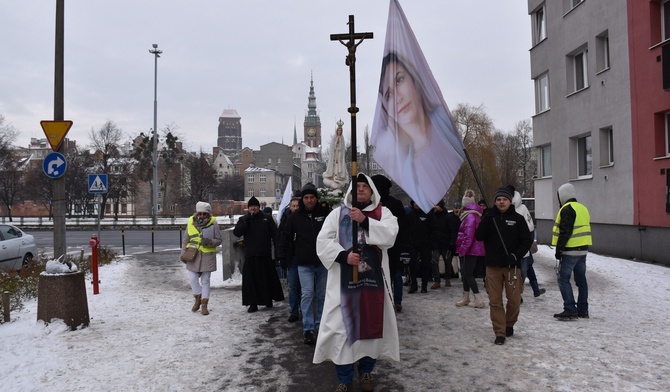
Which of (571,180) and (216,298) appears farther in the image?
(571,180)

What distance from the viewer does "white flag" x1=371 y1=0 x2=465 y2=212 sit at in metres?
6.43

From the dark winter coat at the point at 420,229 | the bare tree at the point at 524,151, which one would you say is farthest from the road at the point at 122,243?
the bare tree at the point at 524,151

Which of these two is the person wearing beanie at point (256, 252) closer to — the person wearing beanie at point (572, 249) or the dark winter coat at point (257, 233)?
the dark winter coat at point (257, 233)

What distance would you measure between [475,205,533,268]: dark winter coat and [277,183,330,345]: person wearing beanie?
208 cm

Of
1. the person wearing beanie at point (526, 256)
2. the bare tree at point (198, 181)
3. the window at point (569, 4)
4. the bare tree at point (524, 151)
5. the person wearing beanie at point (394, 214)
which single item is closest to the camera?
the person wearing beanie at point (394, 214)

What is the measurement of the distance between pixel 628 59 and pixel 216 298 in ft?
44.9

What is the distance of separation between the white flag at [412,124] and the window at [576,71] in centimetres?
1463

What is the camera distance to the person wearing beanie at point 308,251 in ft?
22.0

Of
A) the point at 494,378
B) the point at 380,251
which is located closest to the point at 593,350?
the point at 494,378

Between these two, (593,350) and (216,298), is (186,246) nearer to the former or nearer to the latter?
(216,298)

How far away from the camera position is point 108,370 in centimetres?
554

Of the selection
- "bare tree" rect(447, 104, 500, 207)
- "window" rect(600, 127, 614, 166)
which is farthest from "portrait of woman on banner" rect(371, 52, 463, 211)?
"bare tree" rect(447, 104, 500, 207)

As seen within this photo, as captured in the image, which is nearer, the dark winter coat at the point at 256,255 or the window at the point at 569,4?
the dark winter coat at the point at 256,255

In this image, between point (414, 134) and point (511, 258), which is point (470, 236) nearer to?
point (511, 258)
